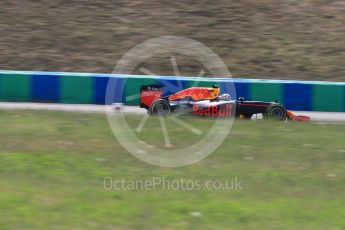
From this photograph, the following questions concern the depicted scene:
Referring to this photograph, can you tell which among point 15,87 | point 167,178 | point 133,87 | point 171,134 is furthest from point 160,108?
point 167,178

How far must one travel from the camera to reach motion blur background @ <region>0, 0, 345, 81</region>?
13.8 m

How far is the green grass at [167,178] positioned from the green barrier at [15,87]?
2524 mm

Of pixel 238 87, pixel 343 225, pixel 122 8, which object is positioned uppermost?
pixel 122 8

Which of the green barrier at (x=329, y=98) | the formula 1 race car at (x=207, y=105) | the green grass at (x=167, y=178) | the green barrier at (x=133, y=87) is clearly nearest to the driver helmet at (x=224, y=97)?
the formula 1 race car at (x=207, y=105)

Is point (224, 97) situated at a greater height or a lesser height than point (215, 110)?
greater

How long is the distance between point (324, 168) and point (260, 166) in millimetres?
699

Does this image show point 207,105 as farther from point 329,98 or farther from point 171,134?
point 329,98

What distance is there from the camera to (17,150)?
25.9 feet

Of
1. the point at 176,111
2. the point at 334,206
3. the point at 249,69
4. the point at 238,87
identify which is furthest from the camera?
the point at 249,69

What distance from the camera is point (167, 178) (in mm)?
6934

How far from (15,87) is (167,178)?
5.92 m

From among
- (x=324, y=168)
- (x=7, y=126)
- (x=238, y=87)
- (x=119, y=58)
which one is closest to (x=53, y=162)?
(x=7, y=126)

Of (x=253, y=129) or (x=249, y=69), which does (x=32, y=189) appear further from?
(x=249, y=69)

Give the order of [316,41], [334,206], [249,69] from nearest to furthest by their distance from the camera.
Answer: [334,206] → [249,69] → [316,41]
